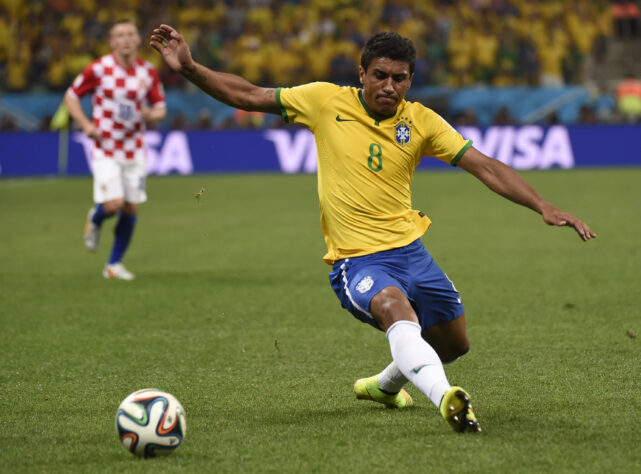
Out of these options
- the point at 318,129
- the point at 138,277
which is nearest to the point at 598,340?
the point at 318,129

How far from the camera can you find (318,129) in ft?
16.1

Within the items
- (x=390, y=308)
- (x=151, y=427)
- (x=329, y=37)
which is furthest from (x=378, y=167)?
(x=329, y=37)

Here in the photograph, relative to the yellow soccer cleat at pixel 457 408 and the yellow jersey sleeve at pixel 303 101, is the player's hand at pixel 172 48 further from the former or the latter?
the yellow soccer cleat at pixel 457 408

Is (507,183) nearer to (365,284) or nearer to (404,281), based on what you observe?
(404,281)

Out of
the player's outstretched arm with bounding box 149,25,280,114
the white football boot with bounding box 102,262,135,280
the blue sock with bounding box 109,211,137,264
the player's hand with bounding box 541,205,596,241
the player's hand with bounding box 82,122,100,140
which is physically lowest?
the white football boot with bounding box 102,262,135,280

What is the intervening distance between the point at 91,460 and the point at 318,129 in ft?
6.10

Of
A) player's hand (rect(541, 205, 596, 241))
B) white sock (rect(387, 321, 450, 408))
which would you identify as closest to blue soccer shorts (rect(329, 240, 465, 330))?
white sock (rect(387, 321, 450, 408))

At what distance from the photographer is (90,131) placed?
30.4 feet

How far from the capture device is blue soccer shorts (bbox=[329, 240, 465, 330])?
4.60 metres

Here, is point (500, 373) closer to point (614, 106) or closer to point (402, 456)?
point (402, 456)

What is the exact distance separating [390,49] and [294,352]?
237cm

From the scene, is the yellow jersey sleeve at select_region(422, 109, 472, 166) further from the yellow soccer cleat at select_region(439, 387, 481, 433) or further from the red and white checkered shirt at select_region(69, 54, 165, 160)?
the red and white checkered shirt at select_region(69, 54, 165, 160)

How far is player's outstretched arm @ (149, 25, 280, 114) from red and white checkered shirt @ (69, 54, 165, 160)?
16.5 feet

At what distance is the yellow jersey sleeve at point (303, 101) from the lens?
488 centimetres
